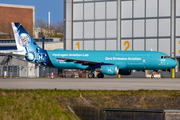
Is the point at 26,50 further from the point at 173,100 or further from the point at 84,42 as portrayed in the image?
the point at 173,100

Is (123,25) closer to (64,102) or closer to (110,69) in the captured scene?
(110,69)

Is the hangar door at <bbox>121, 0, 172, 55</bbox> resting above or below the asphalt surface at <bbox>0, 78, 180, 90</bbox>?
above

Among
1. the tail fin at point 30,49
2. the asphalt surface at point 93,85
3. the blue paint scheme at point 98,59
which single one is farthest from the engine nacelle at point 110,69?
the asphalt surface at point 93,85

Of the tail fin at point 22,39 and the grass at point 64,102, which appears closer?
the grass at point 64,102

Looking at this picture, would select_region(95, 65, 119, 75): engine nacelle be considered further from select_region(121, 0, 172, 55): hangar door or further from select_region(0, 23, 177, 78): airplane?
select_region(121, 0, 172, 55): hangar door

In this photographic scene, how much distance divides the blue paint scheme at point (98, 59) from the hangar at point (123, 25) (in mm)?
8750

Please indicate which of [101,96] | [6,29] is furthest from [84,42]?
[6,29]

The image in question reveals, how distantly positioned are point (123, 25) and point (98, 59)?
12144 millimetres

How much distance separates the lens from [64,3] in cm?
5088

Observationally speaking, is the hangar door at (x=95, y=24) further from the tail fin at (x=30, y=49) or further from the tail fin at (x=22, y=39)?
the tail fin at (x=22, y=39)

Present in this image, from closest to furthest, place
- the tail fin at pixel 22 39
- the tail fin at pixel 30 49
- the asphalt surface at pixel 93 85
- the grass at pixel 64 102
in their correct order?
the grass at pixel 64 102
the asphalt surface at pixel 93 85
the tail fin at pixel 30 49
the tail fin at pixel 22 39

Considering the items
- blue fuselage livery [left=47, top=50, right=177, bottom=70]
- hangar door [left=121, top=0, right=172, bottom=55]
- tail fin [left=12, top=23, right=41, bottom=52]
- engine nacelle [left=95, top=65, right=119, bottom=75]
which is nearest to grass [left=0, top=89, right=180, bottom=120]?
engine nacelle [left=95, top=65, right=119, bottom=75]

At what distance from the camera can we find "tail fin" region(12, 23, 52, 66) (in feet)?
131

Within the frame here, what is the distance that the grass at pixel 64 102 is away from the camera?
1011 centimetres
